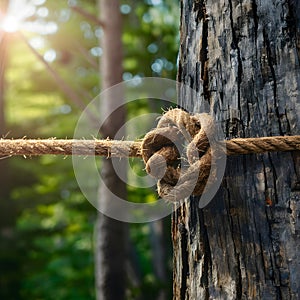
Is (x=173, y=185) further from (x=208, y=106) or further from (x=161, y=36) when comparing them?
(x=161, y=36)

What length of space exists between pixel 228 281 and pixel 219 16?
1.97 feet

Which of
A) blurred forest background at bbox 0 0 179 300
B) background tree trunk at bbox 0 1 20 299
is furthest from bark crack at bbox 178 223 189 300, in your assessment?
background tree trunk at bbox 0 1 20 299

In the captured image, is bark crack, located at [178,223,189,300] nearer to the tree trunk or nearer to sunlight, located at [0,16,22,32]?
the tree trunk

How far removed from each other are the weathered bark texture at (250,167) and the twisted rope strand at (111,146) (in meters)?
0.05

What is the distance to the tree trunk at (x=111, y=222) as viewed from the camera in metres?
3.96

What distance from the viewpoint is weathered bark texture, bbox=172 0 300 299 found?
112cm

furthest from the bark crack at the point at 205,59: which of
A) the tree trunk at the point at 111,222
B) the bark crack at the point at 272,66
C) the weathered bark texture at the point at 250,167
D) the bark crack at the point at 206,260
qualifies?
the tree trunk at the point at 111,222

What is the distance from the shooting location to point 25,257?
7531mm

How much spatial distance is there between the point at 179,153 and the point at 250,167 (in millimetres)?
165

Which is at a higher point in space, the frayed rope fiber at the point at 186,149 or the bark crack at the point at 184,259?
the frayed rope fiber at the point at 186,149

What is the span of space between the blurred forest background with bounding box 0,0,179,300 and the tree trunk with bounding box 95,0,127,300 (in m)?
0.64

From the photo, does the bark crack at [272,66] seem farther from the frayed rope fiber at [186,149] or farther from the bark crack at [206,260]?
the bark crack at [206,260]

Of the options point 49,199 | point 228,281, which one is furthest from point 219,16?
point 49,199

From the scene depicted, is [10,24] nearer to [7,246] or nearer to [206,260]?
[206,260]
